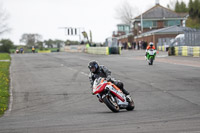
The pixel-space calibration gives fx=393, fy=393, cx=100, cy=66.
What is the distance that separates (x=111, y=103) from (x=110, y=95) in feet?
0.67

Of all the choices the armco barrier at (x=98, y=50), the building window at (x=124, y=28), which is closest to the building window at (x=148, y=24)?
the armco barrier at (x=98, y=50)

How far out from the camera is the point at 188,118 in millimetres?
8070

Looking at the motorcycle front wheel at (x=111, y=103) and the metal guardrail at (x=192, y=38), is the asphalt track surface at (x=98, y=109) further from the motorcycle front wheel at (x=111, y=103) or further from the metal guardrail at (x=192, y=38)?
the metal guardrail at (x=192, y=38)

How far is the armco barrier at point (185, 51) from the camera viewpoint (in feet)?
121

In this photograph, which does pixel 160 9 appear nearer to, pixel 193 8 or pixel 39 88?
pixel 193 8

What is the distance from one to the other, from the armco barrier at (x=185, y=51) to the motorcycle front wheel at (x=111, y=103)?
2784 cm

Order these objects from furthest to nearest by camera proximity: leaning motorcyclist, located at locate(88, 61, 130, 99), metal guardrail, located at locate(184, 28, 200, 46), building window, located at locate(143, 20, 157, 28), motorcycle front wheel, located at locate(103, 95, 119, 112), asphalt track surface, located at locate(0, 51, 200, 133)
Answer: building window, located at locate(143, 20, 157, 28)
metal guardrail, located at locate(184, 28, 200, 46)
leaning motorcyclist, located at locate(88, 61, 130, 99)
motorcycle front wheel, located at locate(103, 95, 119, 112)
asphalt track surface, located at locate(0, 51, 200, 133)

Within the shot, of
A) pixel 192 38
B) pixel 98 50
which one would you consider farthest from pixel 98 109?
pixel 98 50

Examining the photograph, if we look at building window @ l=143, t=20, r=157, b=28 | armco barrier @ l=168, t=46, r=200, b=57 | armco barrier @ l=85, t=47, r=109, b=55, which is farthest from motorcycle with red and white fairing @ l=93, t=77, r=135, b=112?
building window @ l=143, t=20, r=157, b=28

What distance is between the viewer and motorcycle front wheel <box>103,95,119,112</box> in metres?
9.78

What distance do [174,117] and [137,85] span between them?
7.81 m

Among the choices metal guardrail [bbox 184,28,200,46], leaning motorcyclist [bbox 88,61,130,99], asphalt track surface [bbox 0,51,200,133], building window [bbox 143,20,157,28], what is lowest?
asphalt track surface [bbox 0,51,200,133]

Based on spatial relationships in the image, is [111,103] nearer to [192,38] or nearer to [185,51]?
[185,51]

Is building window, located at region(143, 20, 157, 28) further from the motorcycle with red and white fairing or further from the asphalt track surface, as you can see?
the motorcycle with red and white fairing
